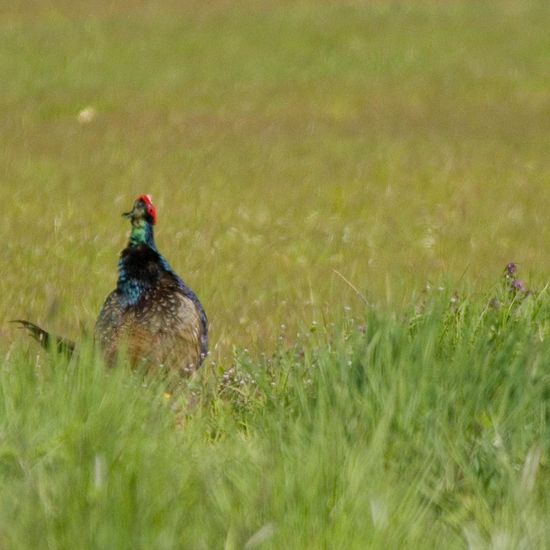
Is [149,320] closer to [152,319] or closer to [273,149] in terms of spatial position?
[152,319]

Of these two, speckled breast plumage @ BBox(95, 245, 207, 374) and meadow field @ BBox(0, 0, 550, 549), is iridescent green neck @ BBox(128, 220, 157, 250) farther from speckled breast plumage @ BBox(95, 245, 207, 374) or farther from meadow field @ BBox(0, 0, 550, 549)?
meadow field @ BBox(0, 0, 550, 549)

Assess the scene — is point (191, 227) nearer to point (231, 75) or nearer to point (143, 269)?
point (143, 269)

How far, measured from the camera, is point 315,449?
474cm

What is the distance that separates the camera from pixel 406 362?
18.6 feet

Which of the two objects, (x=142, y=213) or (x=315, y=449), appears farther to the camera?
(x=142, y=213)

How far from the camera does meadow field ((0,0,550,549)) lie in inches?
179

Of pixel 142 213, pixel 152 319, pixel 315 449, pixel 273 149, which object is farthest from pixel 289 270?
pixel 273 149

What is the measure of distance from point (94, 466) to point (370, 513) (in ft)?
2.57

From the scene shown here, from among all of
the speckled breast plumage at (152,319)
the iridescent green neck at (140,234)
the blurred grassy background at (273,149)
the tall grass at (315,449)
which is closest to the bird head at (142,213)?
the iridescent green neck at (140,234)

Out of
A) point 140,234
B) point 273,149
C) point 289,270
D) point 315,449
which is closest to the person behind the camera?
point 315,449

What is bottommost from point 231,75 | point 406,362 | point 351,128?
point 406,362

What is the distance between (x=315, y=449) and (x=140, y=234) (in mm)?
2847

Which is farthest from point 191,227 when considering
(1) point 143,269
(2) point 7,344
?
(1) point 143,269

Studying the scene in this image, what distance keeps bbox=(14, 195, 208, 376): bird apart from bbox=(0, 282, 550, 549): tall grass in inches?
14.6
